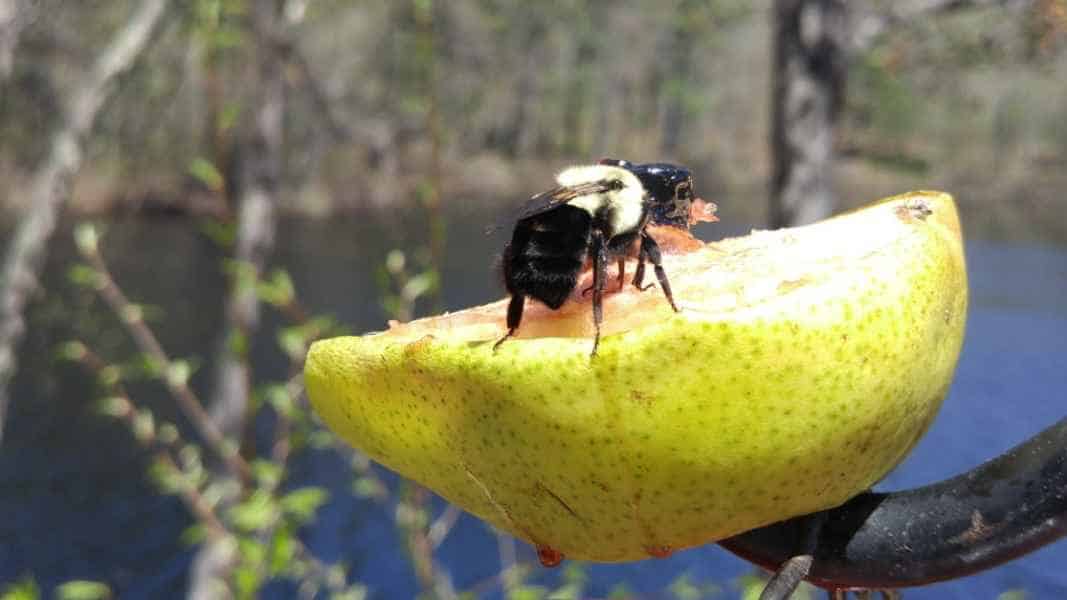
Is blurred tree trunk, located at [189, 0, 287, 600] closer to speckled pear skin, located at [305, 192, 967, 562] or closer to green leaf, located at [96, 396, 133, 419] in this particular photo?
green leaf, located at [96, 396, 133, 419]

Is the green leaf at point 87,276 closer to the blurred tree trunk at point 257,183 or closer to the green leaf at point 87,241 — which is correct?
the green leaf at point 87,241

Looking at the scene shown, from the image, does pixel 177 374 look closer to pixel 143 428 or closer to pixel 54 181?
pixel 143 428

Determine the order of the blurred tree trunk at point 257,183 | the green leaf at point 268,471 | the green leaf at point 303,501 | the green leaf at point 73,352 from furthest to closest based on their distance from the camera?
the blurred tree trunk at point 257,183
the green leaf at point 73,352
the green leaf at point 268,471
the green leaf at point 303,501

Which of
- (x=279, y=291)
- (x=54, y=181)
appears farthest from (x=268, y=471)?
(x=54, y=181)

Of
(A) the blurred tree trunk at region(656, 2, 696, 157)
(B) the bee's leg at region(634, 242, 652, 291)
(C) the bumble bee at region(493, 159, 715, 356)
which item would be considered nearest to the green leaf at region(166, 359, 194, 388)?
(C) the bumble bee at region(493, 159, 715, 356)

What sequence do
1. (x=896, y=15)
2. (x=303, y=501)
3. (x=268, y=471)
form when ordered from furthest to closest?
(x=896, y=15), (x=268, y=471), (x=303, y=501)

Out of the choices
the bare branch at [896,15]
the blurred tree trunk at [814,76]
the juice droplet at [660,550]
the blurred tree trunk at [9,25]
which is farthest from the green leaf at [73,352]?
the bare branch at [896,15]
